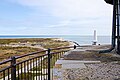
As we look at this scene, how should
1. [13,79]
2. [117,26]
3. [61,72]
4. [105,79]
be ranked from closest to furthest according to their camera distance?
1. [13,79]
2. [105,79]
3. [61,72]
4. [117,26]

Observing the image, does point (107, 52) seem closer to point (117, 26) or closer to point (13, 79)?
point (117, 26)

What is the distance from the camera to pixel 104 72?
561 cm

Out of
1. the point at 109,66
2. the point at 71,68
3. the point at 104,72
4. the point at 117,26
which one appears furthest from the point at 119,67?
the point at 117,26

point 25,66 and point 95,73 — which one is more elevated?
point 25,66

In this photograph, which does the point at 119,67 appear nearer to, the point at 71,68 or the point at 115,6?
the point at 71,68

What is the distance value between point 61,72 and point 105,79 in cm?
106

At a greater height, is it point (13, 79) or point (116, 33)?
point (116, 33)

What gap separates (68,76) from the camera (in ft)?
17.2

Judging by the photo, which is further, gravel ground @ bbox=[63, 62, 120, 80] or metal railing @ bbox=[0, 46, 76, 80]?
gravel ground @ bbox=[63, 62, 120, 80]

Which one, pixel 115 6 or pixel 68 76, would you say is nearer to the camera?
pixel 68 76

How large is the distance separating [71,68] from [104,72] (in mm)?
847

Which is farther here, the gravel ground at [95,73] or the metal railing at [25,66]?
the gravel ground at [95,73]

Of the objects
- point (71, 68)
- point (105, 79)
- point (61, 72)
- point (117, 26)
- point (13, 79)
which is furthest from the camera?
point (117, 26)

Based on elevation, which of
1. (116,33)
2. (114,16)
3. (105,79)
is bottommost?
(105,79)
